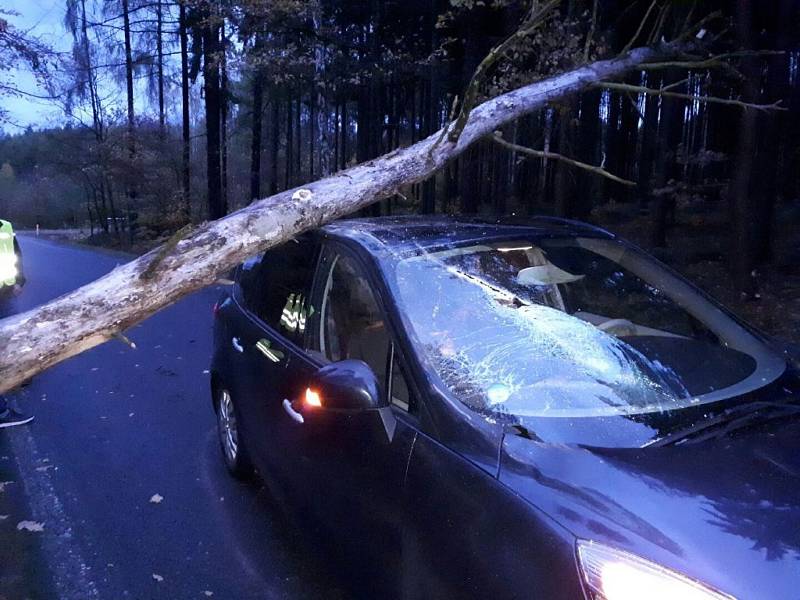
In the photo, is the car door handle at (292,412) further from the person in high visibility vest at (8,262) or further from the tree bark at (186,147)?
the tree bark at (186,147)

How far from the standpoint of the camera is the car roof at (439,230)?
10.9 ft

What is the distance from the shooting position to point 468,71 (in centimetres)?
1622

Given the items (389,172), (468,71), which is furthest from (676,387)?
(468,71)

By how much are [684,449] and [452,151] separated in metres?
3.40

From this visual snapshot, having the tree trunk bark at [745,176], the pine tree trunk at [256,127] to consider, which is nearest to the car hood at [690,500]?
the tree trunk bark at [745,176]

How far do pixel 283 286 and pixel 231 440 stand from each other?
1.35 m

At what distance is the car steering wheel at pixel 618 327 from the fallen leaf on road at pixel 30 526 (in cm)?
348

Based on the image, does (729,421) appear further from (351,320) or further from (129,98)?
(129,98)

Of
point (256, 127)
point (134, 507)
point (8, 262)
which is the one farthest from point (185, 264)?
point (256, 127)

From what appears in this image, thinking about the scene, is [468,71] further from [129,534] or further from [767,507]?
[767,507]

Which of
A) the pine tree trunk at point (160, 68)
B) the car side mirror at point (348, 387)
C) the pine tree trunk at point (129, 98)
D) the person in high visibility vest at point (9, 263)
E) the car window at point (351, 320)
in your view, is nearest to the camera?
the car side mirror at point (348, 387)

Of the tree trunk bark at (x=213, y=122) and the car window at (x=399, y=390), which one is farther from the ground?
the tree trunk bark at (x=213, y=122)

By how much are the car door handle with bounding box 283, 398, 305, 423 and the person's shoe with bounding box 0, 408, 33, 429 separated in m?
3.36

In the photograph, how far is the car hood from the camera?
1.77 meters
